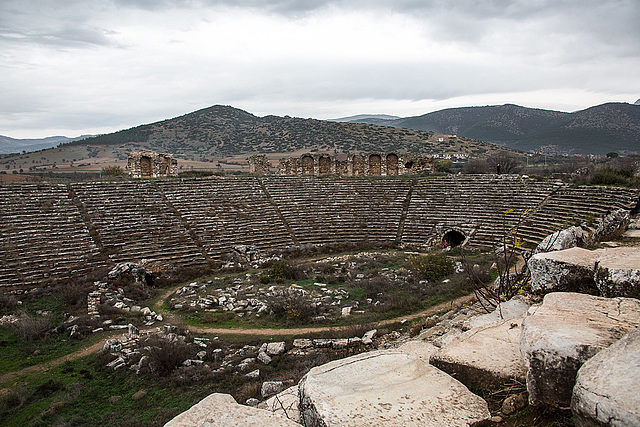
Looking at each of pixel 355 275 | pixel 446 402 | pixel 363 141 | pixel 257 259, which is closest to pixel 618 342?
pixel 446 402

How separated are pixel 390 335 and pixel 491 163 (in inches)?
1297

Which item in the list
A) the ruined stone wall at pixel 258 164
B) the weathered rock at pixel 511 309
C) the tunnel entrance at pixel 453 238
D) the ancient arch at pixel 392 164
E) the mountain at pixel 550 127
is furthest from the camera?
the mountain at pixel 550 127

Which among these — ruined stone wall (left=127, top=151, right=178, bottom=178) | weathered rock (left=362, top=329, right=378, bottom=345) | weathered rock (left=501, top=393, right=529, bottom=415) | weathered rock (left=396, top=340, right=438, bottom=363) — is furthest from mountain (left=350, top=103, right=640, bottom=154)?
weathered rock (left=501, top=393, right=529, bottom=415)

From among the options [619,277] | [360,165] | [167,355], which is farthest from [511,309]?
[360,165]

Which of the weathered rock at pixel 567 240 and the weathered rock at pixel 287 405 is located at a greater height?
the weathered rock at pixel 567 240

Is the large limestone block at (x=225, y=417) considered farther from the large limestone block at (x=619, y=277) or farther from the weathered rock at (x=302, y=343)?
the weathered rock at (x=302, y=343)

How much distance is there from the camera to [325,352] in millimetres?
8453

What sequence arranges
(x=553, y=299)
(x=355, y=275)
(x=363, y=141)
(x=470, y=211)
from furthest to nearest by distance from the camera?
(x=363, y=141) < (x=470, y=211) < (x=355, y=275) < (x=553, y=299)

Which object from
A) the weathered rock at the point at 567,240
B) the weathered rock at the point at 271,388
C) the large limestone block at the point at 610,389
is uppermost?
the large limestone block at the point at 610,389

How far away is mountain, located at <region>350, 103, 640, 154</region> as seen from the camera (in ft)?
229

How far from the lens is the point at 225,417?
2658 mm

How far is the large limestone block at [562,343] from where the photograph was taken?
2293 mm

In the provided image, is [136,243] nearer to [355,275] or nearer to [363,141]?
[355,275]

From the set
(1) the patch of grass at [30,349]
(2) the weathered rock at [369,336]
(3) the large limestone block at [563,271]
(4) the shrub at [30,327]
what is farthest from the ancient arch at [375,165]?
(3) the large limestone block at [563,271]
